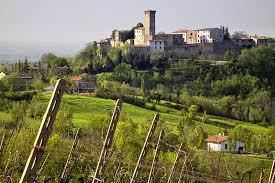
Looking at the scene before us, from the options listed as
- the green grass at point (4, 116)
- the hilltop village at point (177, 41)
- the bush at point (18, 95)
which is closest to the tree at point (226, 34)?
the hilltop village at point (177, 41)

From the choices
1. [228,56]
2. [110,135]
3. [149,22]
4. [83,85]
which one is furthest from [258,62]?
[110,135]

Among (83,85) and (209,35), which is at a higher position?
(209,35)

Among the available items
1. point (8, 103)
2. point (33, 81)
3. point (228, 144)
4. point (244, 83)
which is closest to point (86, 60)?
point (33, 81)

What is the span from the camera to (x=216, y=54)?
91875 millimetres

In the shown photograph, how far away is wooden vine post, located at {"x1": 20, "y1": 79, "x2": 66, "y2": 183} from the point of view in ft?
15.5

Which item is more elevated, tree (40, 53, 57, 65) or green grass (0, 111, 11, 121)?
tree (40, 53, 57, 65)

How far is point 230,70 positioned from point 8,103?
46178 millimetres

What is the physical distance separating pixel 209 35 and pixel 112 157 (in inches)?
3010

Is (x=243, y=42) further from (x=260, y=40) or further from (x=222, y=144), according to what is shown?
(x=222, y=144)

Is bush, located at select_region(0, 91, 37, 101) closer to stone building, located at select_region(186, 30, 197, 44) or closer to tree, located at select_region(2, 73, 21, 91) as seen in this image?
tree, located at select_region(2, 73, 21, 91)

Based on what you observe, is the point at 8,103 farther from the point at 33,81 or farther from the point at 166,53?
the point at 166,53

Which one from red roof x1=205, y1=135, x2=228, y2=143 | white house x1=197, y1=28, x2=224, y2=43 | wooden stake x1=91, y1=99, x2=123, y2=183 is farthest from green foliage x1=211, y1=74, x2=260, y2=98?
wooden stake x1=91, y1=99, x2=123, y2=183

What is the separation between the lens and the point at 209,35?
94125 mm

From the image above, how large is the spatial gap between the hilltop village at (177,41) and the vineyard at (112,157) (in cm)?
3360
